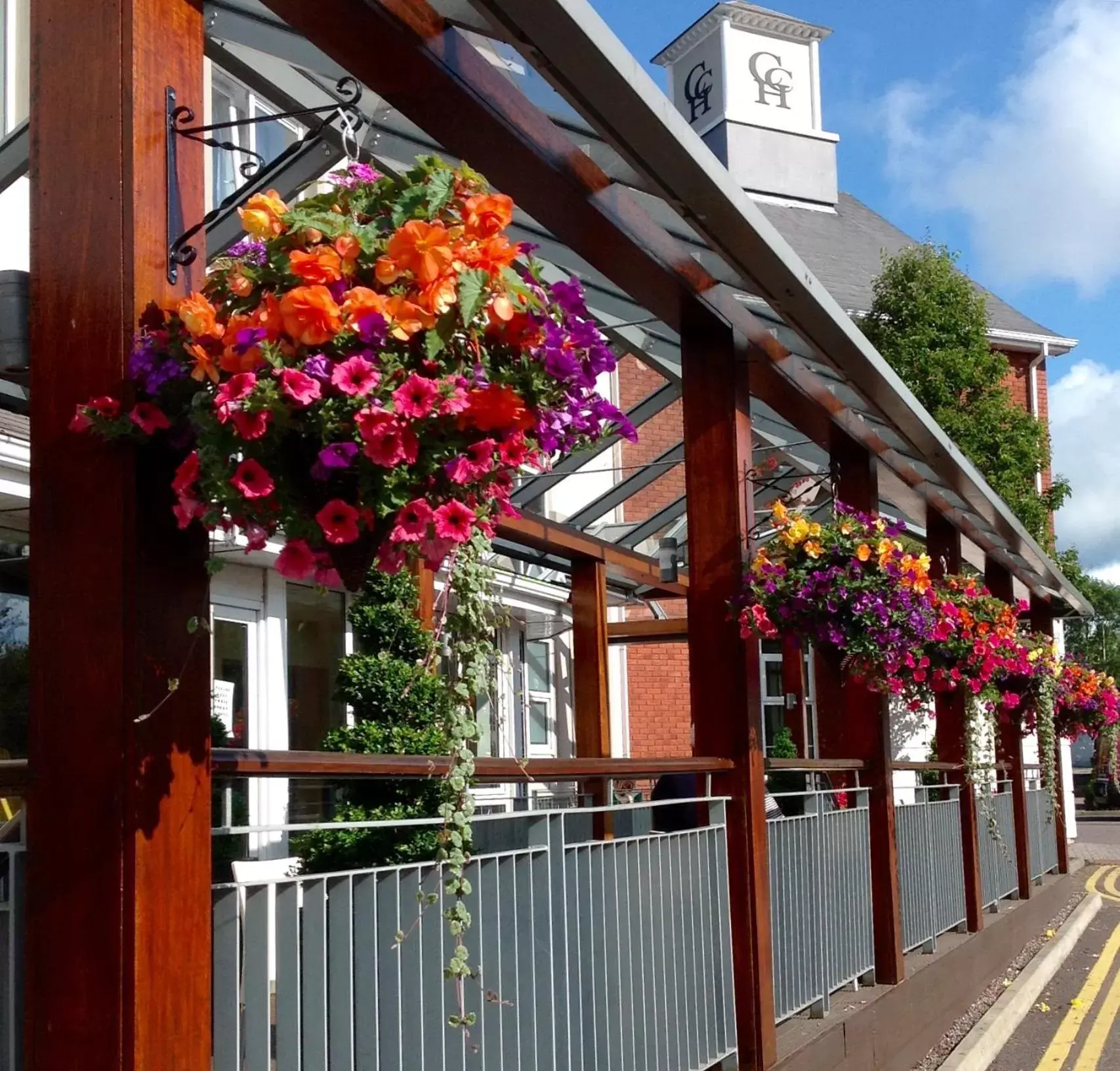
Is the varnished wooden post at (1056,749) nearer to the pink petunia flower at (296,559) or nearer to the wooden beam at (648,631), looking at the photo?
the wooden beam at (648,631)

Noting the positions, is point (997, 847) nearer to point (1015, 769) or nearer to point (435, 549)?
point (1015, 769)

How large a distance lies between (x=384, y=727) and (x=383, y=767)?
3.43 m

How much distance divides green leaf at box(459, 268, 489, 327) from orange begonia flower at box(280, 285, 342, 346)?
0.80ft

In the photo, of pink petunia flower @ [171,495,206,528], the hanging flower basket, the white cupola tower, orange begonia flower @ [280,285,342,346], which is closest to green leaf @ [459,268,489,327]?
the hanging flower basket

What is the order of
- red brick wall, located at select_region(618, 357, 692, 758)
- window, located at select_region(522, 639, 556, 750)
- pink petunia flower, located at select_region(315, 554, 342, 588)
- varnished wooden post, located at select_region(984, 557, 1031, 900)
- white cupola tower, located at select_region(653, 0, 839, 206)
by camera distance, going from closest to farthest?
1. pink petunia flower, located at select_region(315, 554, 342, 588)
2. varnished wooden post, located at select_region(984, 557, 1031, 900)
3. window, located at select_region(522, 639, 556, 750)
4. red brick wall, located at select_region(618, 357, 692, 758)
5. white cupola tower, located at select_region(653, 0, 839, 206)

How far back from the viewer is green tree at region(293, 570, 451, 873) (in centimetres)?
631

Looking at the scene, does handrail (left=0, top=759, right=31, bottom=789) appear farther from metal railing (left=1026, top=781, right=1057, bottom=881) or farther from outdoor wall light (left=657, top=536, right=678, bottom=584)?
metal railing (left=1026, top=781, right=1057, bottom=881)

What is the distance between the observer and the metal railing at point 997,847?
36.8 ft

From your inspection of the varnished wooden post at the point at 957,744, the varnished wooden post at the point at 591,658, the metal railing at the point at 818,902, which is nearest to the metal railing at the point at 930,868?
the varnished wooden post at the point at 957,744

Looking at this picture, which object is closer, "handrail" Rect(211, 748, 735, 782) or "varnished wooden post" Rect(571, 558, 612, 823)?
"handrail" Rect(211, 748, 735, 782)

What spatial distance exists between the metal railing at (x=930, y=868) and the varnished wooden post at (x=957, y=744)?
8 centimetres

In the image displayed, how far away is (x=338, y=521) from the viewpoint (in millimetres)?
2588

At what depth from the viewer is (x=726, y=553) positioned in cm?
624

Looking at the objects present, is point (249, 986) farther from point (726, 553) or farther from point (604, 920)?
point (726, 553)
